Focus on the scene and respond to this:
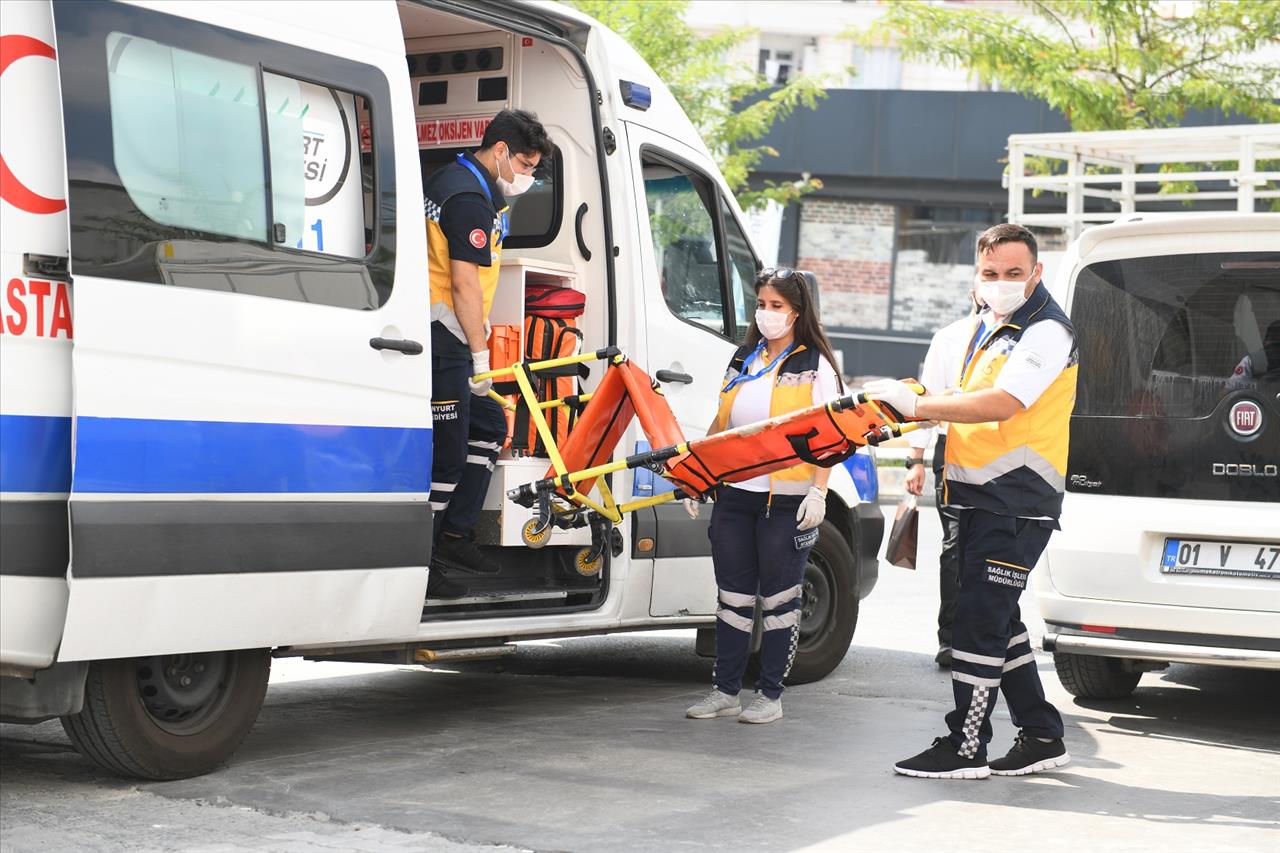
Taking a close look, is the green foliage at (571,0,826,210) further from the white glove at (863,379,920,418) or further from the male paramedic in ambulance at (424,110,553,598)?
the white glove at (863,379,920,418)

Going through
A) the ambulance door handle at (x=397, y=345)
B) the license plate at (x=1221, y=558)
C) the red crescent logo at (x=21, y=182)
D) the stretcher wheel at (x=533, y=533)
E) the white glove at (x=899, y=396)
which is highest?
the red crescent logo at (x=21, y=182)

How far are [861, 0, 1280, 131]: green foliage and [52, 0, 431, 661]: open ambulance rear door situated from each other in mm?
12562

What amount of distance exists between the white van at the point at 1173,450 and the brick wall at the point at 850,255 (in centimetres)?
2164

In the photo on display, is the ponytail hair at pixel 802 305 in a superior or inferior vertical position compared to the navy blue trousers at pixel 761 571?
superior

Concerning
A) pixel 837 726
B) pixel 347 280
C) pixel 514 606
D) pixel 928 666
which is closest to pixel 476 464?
pixel 514 606

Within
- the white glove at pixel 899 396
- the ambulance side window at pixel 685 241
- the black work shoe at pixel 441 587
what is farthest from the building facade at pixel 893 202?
the white glove at pixel 899 396

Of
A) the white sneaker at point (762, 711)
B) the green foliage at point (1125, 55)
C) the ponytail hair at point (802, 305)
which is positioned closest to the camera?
the ponytail hair at point (802, 305)

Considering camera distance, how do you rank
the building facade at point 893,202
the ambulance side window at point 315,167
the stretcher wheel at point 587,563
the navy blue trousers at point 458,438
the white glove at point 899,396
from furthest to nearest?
the building facade at point 893,202, the stretcher wheel at point 587,563, the navy blue trousers at point 458,438, the white glove at point 899,396, the ambulance side window at point 315,167

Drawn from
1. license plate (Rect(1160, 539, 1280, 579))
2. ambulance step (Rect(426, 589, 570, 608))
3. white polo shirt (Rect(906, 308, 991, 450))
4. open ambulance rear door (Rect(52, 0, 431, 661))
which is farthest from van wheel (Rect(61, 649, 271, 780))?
license plate (Rect(1160, 539, 1280, 579))

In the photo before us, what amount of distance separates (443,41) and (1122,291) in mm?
2973

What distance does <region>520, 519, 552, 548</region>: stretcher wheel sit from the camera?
22.4 ft

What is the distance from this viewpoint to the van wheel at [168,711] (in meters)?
5.25

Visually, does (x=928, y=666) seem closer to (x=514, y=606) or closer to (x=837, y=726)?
(x=837, y=726)

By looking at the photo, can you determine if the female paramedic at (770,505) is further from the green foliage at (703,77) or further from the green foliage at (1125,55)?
the green foliage at (703,77)
